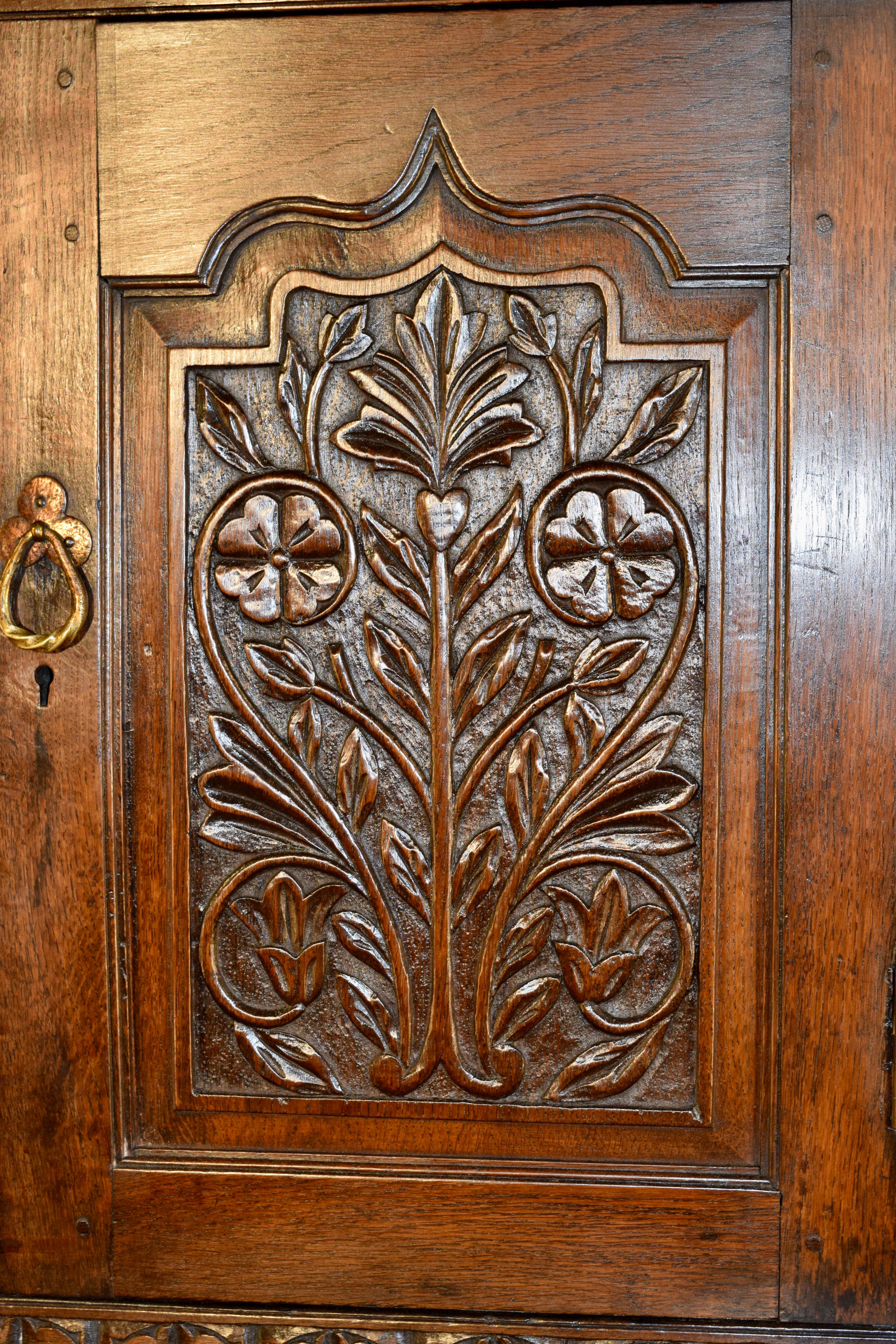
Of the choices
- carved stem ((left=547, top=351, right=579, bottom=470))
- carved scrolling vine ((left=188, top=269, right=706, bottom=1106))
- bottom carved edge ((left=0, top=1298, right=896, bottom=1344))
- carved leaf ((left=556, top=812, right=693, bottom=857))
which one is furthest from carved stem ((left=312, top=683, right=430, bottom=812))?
bottom carved edge ((left=0, top=1298, right=896, bottom=1344))

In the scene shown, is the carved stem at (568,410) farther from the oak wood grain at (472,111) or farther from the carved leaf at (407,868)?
the carved leaf at (407,868)

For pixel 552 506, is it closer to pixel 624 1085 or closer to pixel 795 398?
pixel 795 398

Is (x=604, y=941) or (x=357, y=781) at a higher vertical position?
(x=357, y=781)

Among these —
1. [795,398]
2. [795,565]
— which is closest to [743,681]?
[795,565]

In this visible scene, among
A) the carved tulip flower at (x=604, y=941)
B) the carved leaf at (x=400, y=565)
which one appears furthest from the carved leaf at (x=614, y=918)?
the carved leaf at (x=400, y=565)

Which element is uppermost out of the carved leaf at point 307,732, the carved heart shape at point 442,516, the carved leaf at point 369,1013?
the carved heart shape at point 442,516

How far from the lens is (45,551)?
27.9 inches

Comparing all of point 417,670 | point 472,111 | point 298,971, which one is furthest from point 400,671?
point 472,111

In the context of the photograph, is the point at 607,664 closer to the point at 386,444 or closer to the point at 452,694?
the point at 452,694

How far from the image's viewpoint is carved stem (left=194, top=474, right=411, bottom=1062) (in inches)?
27.6

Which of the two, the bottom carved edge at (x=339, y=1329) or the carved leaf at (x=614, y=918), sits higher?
the carved leaf at (x=614, y=918)

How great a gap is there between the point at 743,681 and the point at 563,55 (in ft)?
1.39

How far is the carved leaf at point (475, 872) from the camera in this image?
70 cm

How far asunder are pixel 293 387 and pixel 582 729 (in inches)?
11.9
